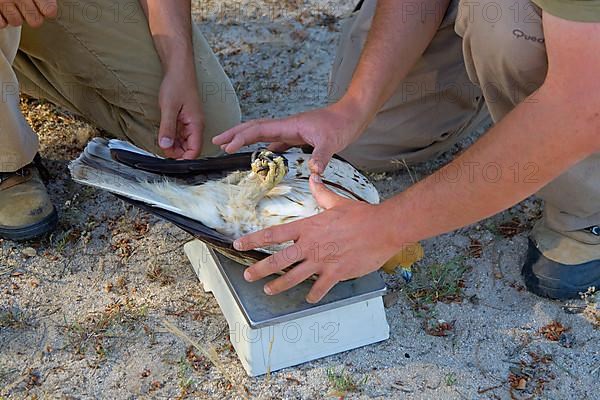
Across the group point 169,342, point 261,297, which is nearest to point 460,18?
point 261,297

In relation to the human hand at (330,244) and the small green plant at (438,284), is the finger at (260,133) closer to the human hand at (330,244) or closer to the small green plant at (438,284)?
the human hand at (330,244)

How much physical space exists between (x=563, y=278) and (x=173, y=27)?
5.31 feet

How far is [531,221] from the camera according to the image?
2.78 m

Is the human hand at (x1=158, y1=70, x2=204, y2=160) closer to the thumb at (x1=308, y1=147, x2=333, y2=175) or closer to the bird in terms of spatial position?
the bird

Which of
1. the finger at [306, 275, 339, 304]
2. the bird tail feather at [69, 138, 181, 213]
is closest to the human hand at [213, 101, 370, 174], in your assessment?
the bird tail feather at [69, 138, 181, 213]

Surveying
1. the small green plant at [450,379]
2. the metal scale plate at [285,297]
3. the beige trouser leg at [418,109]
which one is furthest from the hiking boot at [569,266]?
the beige trouser leg at [418,109]

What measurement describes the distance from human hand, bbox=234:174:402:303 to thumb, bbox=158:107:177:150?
64 cm

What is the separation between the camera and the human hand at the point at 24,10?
2.28 m

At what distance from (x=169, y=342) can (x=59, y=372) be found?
329 mm

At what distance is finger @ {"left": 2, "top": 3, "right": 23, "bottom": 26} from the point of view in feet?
7.49

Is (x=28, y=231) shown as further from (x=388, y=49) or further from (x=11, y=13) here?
(x=388, y=49)

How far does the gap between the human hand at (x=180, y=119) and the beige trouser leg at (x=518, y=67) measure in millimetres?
914

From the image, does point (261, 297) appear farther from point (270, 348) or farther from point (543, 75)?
point (543, 75)

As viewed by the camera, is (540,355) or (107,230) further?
(107,230)
